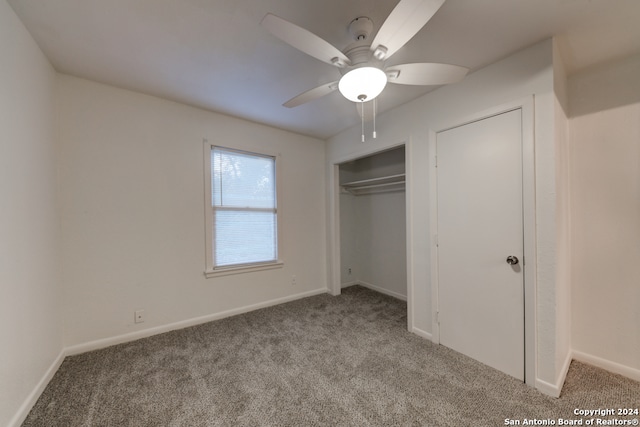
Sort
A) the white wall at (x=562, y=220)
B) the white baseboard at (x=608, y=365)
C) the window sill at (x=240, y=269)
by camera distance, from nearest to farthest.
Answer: the white wall at (x=562, y=220)
the white baseboard at (x=608, y=365)
the window sill at (x=240, y=269)

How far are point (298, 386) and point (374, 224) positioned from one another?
2812mm

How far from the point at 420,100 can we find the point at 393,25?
1531 millimetres

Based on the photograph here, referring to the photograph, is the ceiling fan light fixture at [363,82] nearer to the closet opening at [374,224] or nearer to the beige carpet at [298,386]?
the beige carpet at [298,386]

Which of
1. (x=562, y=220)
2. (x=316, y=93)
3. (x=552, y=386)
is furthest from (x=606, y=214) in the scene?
(x=316, y=93)

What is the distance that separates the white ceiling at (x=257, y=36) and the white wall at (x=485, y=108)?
18 cm

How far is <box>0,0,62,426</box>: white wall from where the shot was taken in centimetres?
140

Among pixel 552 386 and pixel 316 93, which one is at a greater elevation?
pixel 316 93

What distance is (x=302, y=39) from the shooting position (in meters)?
1.23

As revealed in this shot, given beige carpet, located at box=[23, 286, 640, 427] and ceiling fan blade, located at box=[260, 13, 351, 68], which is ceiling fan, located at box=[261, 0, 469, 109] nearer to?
ceiling fan blade, located at box=[260, 13, 351, 68]

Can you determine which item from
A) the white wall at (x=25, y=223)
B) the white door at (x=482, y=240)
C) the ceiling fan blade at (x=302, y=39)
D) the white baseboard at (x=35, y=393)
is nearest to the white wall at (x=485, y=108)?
the white door at (x=482, y=240)

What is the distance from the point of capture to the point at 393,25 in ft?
3.79

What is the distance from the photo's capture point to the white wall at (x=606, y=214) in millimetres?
1864

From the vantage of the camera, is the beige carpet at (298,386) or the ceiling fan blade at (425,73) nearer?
the ceiling fan blade at (425,73)

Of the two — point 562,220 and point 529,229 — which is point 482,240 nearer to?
point 529,229
